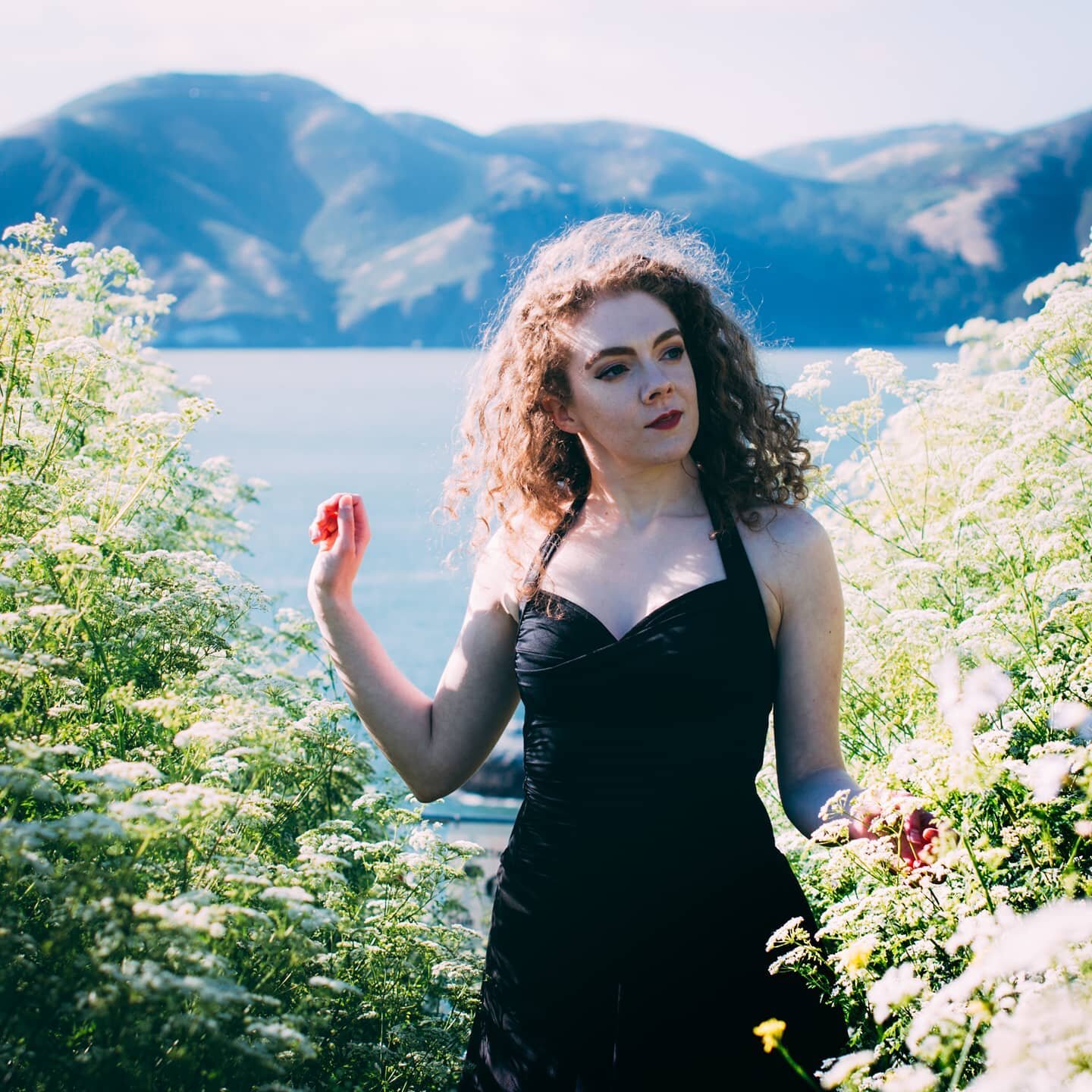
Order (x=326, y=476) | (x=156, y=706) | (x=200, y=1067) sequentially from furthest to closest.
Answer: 1. (x=326, y=476)
2. (x=156, y=706)
3. (x=200, y=1067)

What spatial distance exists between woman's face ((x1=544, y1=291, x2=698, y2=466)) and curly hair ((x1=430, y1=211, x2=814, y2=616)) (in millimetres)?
58

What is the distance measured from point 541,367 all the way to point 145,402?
209cm

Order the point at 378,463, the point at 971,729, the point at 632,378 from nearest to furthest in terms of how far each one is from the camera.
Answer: the point at 971,729 < the point at 632,378 < the point at 378,463

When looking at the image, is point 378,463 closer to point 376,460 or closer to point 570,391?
point 376,460

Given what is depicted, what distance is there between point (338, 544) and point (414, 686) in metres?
0.37

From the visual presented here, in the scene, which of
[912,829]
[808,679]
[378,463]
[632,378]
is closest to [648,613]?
[808,679]

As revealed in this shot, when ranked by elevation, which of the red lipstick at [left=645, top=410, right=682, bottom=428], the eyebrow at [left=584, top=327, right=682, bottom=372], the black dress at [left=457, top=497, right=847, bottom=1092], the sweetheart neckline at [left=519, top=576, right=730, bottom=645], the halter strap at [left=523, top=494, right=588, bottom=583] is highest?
the eyebrow at [left=584, top=327, right=682, bottom=372]

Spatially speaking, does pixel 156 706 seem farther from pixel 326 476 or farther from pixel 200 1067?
pixel 326 476

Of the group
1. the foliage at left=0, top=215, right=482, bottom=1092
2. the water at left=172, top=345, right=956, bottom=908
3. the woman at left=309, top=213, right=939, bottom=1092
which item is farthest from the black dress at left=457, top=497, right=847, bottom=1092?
the water at left=172, top=345, right=956, bottom=908

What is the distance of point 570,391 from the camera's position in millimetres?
2400

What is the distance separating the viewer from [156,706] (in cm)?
180

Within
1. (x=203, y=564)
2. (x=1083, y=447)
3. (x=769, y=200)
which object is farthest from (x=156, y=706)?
(x=769, y=200)

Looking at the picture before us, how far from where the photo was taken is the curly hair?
93.2 inches

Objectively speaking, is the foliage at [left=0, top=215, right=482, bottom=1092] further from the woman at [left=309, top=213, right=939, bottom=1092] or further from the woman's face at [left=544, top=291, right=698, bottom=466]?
the woman's face at [left=544, top=291, right=698, bottom=466]
